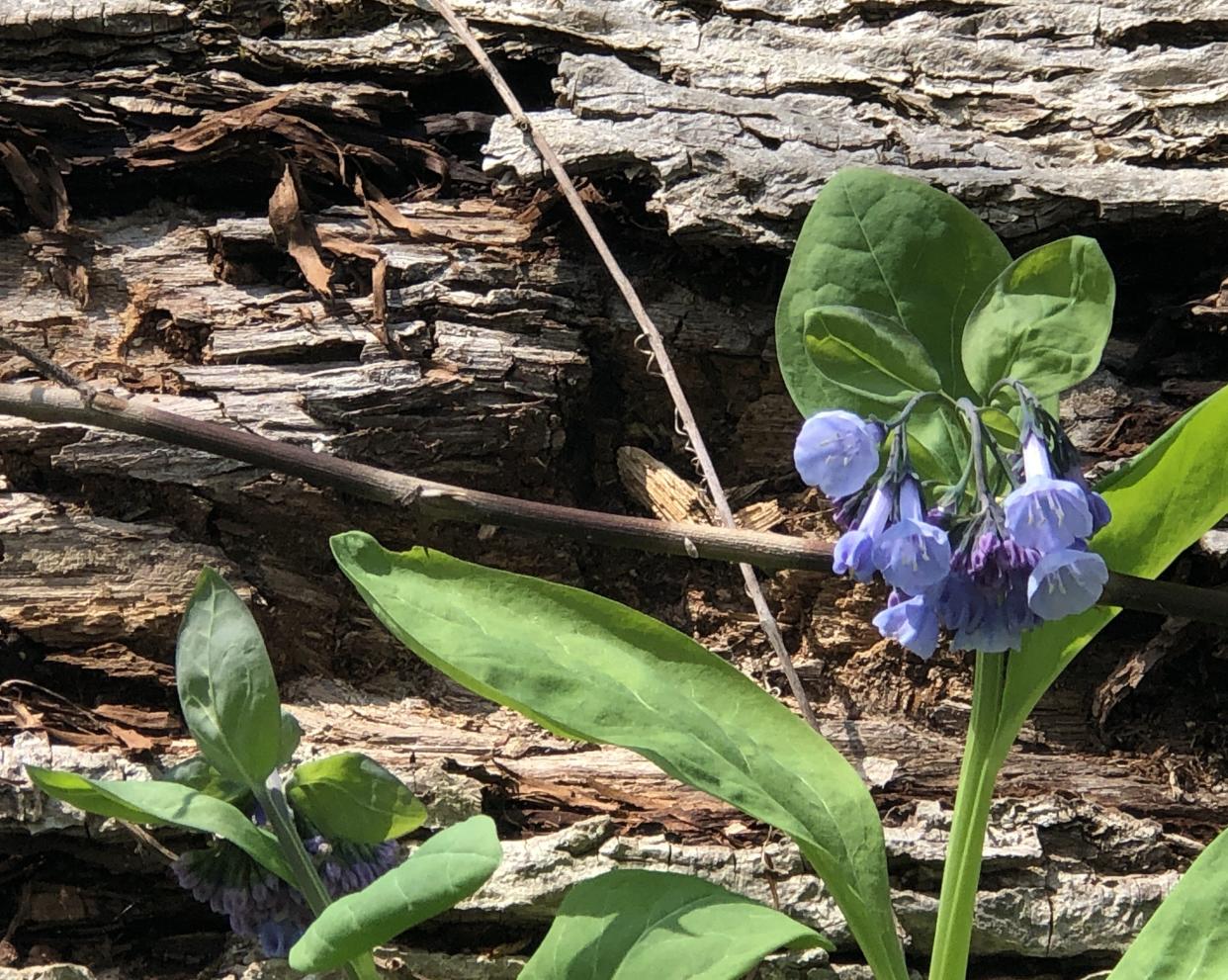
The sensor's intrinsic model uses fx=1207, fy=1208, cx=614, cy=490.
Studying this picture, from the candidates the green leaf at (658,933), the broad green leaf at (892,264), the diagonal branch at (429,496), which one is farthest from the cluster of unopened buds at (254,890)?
the broad green leaf at (892,264)

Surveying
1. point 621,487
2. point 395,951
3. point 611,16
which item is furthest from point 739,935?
point 611,16

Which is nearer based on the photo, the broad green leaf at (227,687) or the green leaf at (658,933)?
the green leaf at (658,933)

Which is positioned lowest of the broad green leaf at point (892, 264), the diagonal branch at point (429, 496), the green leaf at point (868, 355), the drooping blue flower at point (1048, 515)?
the diagonal branch at point (429, 496)

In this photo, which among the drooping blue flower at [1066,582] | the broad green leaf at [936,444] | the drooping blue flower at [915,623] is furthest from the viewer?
the broad green leaf at [936,444]

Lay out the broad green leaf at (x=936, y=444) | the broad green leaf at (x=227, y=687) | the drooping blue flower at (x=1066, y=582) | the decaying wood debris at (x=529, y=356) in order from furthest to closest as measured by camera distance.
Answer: the decaying wood debris at (x=529, y=356) → the broad green leaf at (x=936, y=444) → the broad green leaf at (x=227, y=687) → the drooping blue flower at (x=1066, y=582)

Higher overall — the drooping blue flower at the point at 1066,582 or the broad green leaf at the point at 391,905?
the drooping blue flower at the point at 1066,582

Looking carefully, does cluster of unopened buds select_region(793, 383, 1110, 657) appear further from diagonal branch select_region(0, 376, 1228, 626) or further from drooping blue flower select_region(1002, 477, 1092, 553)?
diagonal branch select_region(0, 376, 1228, 626)

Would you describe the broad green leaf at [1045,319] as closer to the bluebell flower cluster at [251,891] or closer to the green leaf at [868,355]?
the green leaf at [868,355]

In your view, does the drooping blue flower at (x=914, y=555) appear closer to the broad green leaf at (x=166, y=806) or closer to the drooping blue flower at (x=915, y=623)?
the drooping blue flower at (x=915, y=623)
